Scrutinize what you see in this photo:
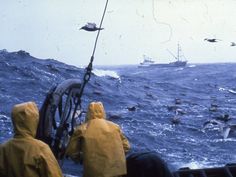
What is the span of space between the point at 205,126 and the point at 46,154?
1945 cm

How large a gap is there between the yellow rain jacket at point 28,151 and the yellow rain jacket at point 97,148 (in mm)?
1197

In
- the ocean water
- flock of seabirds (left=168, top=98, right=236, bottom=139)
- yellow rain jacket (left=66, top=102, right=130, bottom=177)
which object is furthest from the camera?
flock of seabirds (left=168, top=98, right=236, bottom=139)

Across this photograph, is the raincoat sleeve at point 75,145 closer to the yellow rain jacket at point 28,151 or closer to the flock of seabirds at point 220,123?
the yellow rain jacket at point 28,151

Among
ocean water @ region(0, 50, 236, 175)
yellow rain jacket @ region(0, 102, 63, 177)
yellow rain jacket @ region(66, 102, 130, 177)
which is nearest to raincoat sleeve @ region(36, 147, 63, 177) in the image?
yellow rain jacket @ region(0, 102, 63, 177)

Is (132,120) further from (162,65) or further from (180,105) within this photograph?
(162,65)

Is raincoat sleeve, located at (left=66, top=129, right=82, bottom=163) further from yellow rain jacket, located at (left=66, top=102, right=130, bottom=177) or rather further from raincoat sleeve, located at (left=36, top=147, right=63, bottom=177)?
raincoat sleeve, located at (left=36, top=147, right=63, bottom=177)

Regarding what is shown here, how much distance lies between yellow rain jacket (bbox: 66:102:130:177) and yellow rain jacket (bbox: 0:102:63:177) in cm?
120

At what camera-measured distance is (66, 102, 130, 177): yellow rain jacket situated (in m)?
5.88

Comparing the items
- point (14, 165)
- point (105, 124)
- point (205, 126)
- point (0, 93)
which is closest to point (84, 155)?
point (105, 124)

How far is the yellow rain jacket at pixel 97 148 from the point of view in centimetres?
588

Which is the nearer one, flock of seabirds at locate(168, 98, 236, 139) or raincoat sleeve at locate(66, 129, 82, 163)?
raincoat sleeve at locate(66, 129, 82, 163)

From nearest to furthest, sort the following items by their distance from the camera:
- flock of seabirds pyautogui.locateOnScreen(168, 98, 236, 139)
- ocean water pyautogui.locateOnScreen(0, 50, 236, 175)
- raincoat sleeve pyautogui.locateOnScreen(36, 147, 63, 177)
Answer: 1. raincoat sleeve pyautogui.locateOnScreen(36, 147, 63, 177)
2. ocean water pyautogui.locateOnScreen(0, 50, 236, 175)
3. flock of seabirds pyautogui.locateOnScreen(168, 98, 236, 139)

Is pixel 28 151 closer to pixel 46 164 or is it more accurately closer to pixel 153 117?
pixel 46 164

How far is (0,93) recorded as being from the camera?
1099 inches
